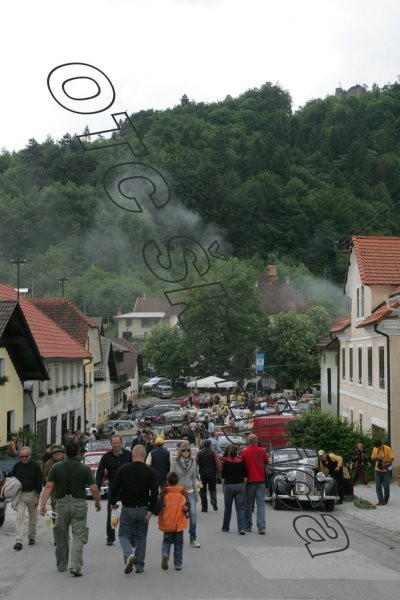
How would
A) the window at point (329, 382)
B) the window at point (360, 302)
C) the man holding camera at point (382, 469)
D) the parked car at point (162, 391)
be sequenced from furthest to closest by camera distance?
the parked car at point (162, 391) < the window at point (329, 382) < the window at point (360, 302) < the man holding camera at point (382, 469)

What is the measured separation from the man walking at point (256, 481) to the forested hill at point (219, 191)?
5.45 m

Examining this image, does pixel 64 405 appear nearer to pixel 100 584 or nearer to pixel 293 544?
pixel 293 544

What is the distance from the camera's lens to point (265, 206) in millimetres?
61594

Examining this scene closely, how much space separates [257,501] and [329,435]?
13.4 meters

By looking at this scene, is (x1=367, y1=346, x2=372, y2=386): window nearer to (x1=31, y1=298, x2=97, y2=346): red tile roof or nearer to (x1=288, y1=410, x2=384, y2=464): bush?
(x1=288, y1=410, x2=384, y2=464): bush

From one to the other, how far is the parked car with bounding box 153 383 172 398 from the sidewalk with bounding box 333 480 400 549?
185 ft

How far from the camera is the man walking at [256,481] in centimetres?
1513

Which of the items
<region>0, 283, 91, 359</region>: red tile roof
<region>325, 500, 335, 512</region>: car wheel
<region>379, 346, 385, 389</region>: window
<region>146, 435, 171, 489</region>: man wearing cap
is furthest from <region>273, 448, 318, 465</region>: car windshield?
<region>0, 283, 91, 359</region>: red tile roof

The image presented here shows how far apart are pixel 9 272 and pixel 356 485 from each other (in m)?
101

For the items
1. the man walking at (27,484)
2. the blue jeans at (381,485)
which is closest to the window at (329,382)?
the blue jeans at (381,485)

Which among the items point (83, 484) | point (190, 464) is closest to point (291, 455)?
point (190, 464)

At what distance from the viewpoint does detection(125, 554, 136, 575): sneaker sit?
421 inches

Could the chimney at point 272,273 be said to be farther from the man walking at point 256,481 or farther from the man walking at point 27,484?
the man walking at point 27,484

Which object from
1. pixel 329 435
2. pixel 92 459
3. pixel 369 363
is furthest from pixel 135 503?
pixel 369 363
